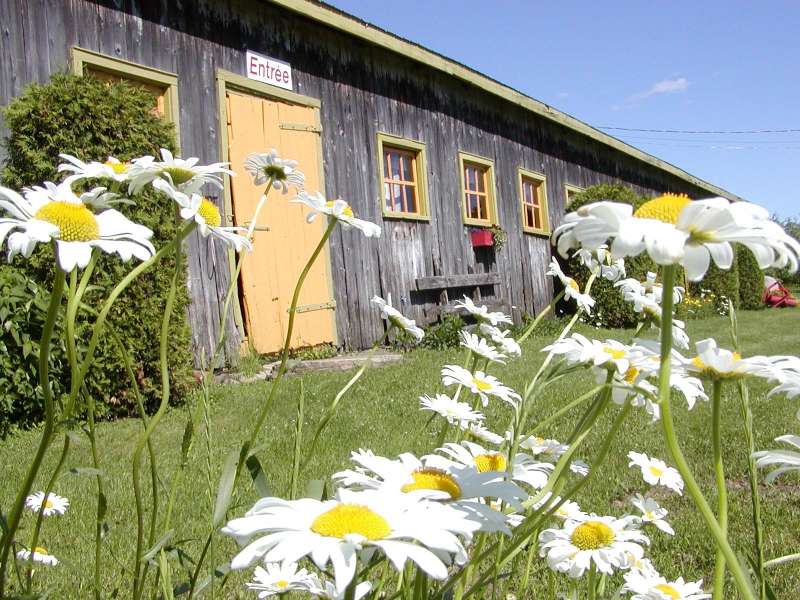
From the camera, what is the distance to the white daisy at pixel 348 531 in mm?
538

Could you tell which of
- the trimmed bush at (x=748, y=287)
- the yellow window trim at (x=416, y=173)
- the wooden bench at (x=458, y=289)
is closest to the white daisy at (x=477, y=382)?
the yellow window trim at (x=416, y=173)

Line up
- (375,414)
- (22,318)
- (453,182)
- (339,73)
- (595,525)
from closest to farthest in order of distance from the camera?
(595,525) < (22,318) < (375,414) < (339,73) < (453,182)

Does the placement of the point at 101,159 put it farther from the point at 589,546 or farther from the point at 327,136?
the point at 589,546

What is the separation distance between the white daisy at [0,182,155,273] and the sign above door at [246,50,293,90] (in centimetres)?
590

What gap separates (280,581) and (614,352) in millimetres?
661

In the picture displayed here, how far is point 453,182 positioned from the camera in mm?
9344

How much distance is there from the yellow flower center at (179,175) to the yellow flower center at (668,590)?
116 centimetres

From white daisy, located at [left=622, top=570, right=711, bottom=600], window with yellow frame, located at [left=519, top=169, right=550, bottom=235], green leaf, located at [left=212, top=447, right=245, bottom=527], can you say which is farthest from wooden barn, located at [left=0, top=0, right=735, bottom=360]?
green leaf, located at [left=212, top=447, right=245, bottom=527]

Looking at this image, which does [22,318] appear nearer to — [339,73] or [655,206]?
[655,206]

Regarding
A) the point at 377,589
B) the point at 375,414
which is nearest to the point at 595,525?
the point at 377,589

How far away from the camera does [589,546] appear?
134cm

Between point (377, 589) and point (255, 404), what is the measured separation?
3.62 metres

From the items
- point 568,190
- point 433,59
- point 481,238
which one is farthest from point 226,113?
point 568,190

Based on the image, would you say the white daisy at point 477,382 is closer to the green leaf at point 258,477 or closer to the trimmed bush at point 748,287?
the green leaf at point 258,477
